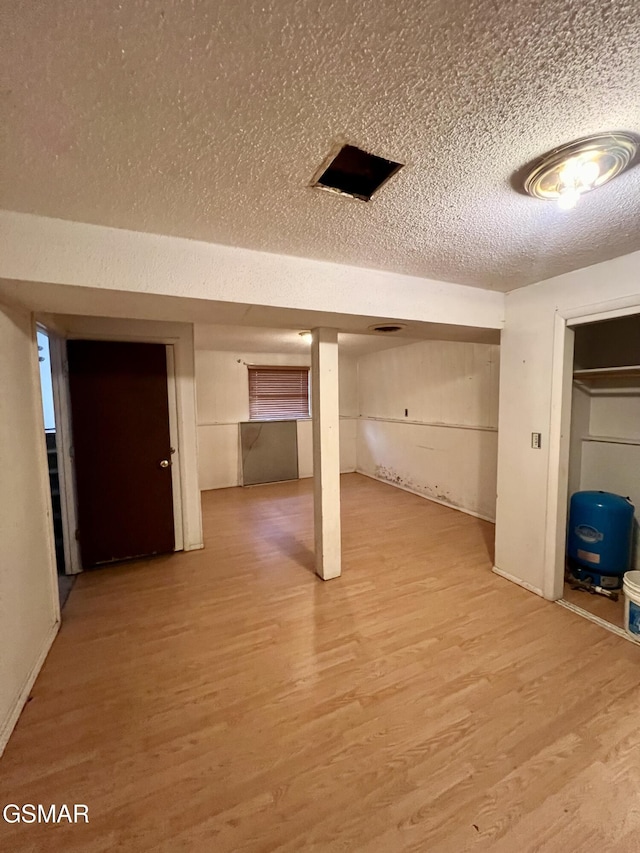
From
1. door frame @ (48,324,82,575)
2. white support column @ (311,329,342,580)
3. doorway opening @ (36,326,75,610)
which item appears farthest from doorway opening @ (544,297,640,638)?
door frame @ (48,324,82,575)

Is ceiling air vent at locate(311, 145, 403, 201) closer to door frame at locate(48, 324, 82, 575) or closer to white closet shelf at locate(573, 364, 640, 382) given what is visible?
white closet shelf at locate(573, 364, 640, 382)

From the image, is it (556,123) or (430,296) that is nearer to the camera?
(556,123)

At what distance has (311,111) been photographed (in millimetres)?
925

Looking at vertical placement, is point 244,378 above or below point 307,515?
above

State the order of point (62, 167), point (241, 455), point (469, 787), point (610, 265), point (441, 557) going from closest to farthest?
point (62, 167), point (469, 787), point (610, 265), point (441, 557), point (241, 455)

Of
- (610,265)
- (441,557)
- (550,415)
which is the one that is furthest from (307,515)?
(610,265)

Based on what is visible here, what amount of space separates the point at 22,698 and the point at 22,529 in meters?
0.79

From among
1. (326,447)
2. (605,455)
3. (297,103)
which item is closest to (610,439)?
(605,455)

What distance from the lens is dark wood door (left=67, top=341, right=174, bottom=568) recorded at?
2857 mm

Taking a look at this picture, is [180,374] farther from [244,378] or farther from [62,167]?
[244,378]

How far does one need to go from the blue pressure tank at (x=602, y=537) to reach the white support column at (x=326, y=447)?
1.81 metres

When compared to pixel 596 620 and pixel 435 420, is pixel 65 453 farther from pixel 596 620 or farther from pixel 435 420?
pixel 435 420

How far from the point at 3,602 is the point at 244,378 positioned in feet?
14.7

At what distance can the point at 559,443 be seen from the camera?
2348mm
